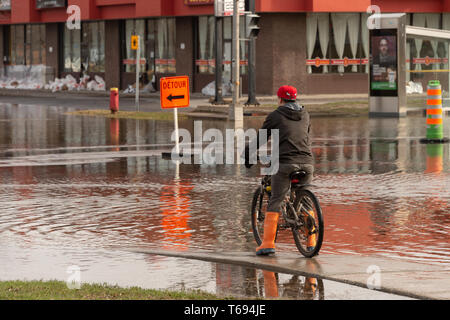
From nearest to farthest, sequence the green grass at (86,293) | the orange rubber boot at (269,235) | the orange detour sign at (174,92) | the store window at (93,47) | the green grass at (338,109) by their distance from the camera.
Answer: the green grass at (86,293) → the orange rubber boot at (269,235) → the orange detour sign at (174,92) → the green grass at (338,109) → the store window at (93,47)

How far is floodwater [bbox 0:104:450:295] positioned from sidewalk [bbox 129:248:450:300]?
0.31m

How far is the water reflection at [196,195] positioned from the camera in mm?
11422

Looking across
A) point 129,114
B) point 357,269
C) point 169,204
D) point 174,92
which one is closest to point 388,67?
point 129,114

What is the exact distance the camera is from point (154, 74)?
184 ft

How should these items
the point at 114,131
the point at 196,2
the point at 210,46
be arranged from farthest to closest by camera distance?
the point at 210,46 → the point at 196,2 → the point at 114,131

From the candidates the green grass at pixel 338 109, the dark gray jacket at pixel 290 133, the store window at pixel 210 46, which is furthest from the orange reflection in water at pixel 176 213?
the store window at pixel 210 46

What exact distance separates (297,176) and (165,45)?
45.9 metres

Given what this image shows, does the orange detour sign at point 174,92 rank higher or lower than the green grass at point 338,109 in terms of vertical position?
higher

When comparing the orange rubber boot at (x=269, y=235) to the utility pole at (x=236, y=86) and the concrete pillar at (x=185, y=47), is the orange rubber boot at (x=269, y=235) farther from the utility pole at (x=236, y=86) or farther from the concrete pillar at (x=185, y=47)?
the concrete pillar at (x=185, y=47)

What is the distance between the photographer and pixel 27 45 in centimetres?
6619

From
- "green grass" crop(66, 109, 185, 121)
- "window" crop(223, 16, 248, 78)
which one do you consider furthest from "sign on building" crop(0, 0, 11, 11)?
"green grass" crop(66, 109, 185, 121)

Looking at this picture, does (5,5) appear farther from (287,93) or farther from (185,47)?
(287,93)

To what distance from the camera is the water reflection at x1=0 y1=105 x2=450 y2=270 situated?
11.4 metres

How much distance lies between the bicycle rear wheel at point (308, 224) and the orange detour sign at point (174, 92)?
36.0ft
